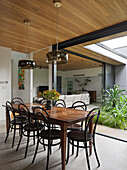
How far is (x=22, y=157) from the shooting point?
2279 millimetres

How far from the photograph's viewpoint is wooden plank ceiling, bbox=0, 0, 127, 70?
2.43 meters

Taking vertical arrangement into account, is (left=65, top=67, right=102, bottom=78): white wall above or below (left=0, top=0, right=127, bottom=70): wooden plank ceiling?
below

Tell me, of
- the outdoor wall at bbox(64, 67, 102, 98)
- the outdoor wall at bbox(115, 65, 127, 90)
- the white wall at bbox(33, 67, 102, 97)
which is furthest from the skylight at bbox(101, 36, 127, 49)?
the white wall at bbox(33, 67, 102, 97)

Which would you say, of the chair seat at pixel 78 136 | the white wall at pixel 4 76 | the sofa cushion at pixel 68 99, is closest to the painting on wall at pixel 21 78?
the white wall at pixel 4 76

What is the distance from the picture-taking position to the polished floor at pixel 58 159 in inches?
78.8

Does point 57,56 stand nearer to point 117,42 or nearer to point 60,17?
point 60,17

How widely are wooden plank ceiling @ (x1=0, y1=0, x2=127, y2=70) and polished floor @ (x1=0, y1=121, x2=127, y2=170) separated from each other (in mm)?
2675

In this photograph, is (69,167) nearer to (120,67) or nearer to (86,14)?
(86,14)

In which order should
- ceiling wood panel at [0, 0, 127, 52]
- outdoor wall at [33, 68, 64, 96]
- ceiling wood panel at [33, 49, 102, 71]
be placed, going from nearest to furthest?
ceiling wood panel at [0, 0, 127, 52]
ceiling wood panel at [33, 49, 102, 71]
outdoor wall at [33, 68, 64, 96]

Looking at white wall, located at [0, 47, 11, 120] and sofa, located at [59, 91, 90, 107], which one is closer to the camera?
white wall, located at [0, 47, 11, 120]

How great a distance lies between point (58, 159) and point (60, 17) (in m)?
2.75

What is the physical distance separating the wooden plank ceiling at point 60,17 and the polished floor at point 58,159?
268cm

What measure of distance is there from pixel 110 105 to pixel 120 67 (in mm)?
2619

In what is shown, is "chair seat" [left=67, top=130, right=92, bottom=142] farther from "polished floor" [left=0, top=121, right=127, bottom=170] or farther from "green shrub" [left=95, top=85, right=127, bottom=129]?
"green shrub" [left=95, top=85, right=127, bottom=129]
